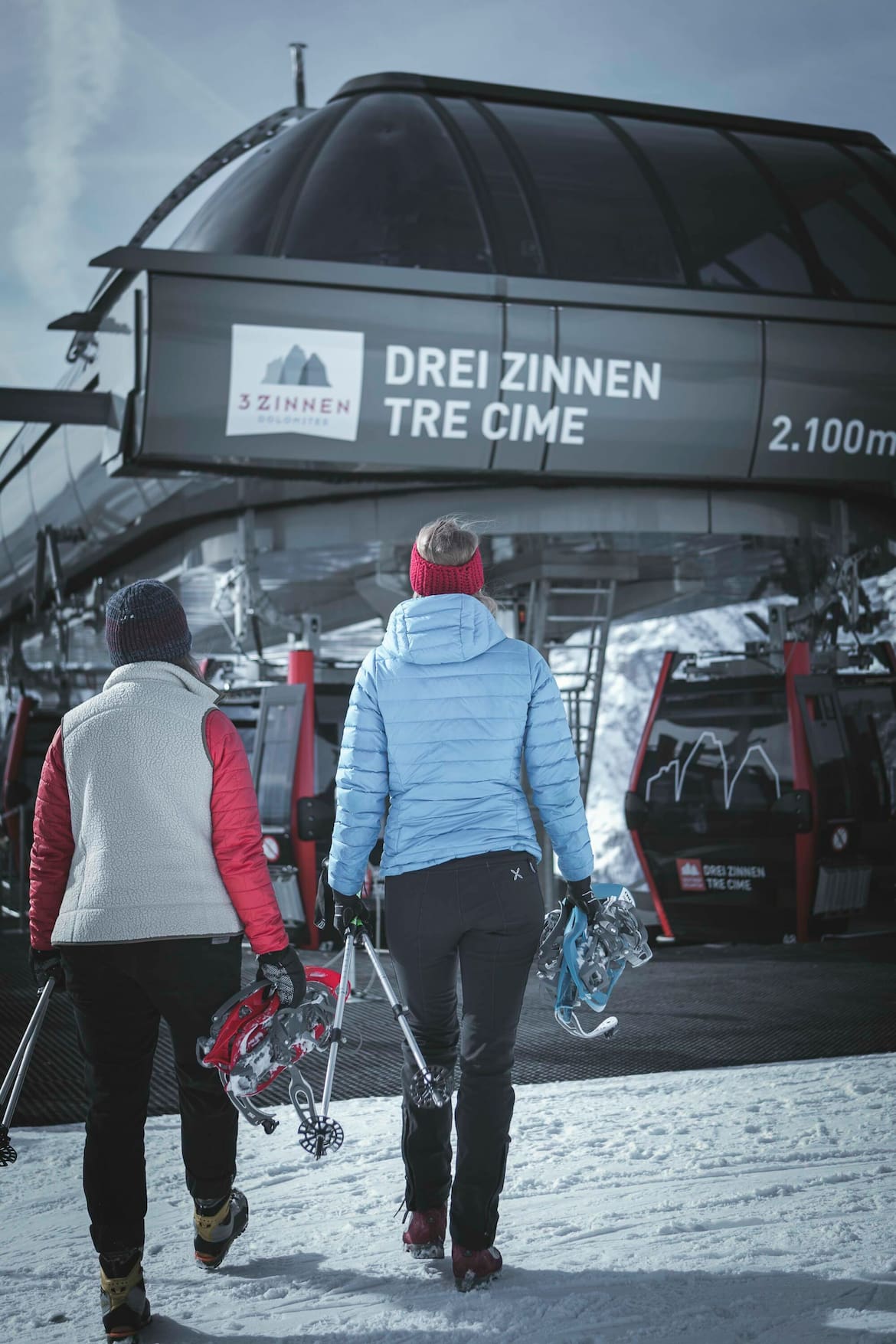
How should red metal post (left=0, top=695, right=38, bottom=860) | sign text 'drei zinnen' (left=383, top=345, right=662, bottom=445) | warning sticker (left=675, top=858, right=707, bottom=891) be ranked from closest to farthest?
1. sign text 'drei zinnen' (left=383, top=345, right=662, bottom=445)
2. warning sticker (left=675, top=858, right=707, bottom=891)
3. red metal post (left=0, top=695, right=38, bottom=860)

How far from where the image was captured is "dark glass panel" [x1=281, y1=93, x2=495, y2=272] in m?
8.85

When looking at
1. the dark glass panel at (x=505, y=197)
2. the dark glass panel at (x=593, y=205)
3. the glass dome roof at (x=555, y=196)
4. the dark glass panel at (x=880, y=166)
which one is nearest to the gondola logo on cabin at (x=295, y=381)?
the glass dome roof at (x=555, y=196)

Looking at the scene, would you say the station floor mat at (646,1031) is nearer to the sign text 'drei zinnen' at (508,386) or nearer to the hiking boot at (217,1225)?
the hiking boot at (217,1225)

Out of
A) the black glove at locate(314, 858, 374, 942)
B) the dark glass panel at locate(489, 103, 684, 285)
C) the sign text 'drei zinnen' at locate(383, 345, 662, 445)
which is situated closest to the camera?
the black glove at locate(314, 858, 374, 942)

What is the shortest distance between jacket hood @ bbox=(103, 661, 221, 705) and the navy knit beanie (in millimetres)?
26

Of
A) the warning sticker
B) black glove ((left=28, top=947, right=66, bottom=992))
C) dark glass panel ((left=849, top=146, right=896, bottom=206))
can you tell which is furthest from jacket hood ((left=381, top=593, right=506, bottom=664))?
dark glass panel ((left=849, top=146, right=896, bottom=206))

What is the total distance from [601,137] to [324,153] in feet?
7.10

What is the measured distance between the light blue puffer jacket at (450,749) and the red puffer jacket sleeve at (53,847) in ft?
2.15

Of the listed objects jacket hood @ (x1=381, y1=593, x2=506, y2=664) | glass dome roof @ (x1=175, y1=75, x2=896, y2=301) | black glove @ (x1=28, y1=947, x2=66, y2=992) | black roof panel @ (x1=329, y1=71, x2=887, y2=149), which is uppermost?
black roof panel @ (x1=329, y1=71, x2=887, y2=149)

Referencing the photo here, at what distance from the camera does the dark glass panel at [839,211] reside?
9.70 m

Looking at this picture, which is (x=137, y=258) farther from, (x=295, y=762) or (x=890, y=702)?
(x=890, y=702)

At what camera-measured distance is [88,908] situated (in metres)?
2.95

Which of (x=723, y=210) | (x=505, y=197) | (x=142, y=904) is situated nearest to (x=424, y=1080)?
(x=142, y=904)

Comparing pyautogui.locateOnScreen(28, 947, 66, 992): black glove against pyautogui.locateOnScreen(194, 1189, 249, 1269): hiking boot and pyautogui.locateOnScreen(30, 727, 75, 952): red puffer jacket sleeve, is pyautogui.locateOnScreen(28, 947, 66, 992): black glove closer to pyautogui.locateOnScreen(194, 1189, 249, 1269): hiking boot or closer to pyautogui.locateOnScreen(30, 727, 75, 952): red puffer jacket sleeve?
pyautogui.locateOnScreen(30, 727, 75, 952): red puffer jacket sleeve
